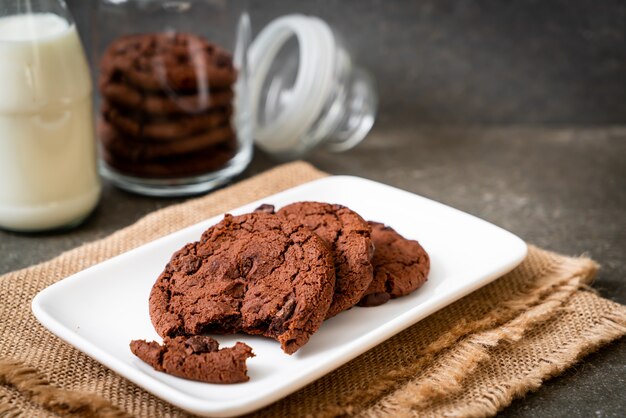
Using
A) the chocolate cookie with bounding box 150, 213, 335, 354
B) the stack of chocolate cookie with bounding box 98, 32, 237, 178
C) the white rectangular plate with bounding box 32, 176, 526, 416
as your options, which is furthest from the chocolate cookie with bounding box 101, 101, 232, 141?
the chocolate cookie with bounding box 150, 213, 335, 354

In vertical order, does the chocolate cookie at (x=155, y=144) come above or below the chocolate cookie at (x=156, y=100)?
below

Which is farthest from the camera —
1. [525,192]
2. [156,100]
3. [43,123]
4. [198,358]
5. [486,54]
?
[486,54]

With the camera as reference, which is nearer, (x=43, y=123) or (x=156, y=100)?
(x=43, y=123)

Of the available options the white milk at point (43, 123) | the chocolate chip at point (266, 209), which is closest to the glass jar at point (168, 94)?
the white milk at point (43, 123)

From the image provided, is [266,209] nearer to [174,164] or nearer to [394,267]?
[394,267]

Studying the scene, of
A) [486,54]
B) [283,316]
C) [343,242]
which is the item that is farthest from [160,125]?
[486,54]

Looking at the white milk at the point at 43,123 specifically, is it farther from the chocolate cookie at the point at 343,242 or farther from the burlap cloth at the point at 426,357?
the chocolate cookie at the point at 343,242

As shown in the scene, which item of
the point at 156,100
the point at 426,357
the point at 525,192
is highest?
the point at 156,100
